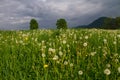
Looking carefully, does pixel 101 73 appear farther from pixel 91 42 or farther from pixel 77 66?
pixel 91 42

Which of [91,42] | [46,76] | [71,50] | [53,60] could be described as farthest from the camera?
[91,42]

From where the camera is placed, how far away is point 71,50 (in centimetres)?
815

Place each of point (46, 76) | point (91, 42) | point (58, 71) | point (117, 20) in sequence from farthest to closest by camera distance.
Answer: point (117, 20) < point (91, 42) < point (58, 71) < point (46, 76)

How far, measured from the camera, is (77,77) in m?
6.29

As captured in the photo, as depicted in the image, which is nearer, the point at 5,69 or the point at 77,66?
the point at 77,66

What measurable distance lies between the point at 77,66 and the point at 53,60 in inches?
27.1

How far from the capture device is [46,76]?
6270 millimetres

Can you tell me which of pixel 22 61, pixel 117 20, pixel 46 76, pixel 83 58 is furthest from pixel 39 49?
pixel 117 20

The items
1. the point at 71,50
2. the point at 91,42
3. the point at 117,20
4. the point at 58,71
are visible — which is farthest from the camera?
the point at 117,20

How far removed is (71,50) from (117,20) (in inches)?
4685

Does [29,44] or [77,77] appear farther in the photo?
[29,44]

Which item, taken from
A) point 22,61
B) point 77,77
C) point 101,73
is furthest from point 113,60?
point 22,61

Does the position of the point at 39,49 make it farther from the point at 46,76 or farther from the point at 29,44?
the point at 46,76

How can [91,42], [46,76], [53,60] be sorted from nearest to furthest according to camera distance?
[46,76], [53,60], [91,42]
